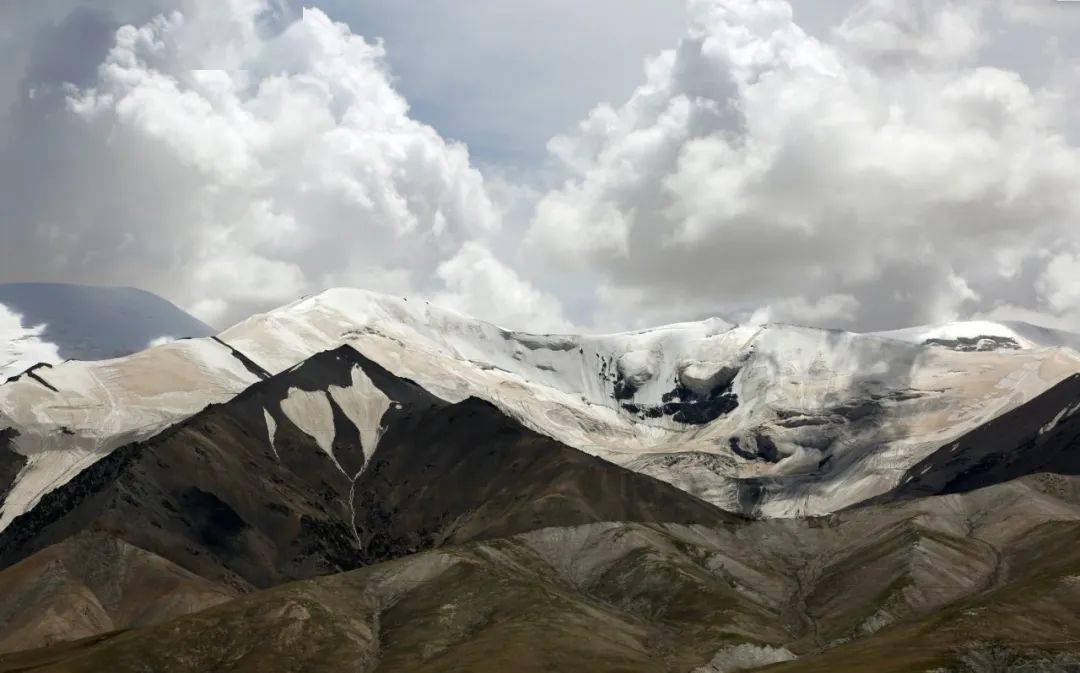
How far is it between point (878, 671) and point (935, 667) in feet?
31.0

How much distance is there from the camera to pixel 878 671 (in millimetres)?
199750

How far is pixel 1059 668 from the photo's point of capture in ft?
656

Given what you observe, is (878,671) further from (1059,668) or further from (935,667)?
(1059,668)

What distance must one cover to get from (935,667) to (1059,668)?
2041 cm

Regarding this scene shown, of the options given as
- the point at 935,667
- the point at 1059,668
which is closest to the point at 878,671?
the point at 935,667

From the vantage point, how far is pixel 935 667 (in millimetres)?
199875

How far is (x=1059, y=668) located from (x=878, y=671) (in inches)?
1175
